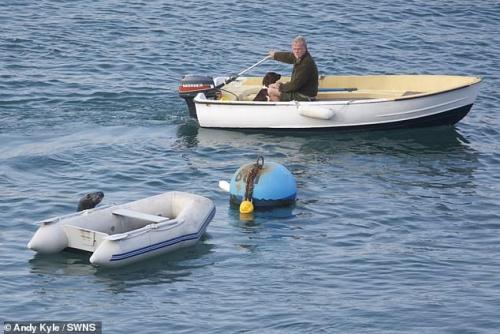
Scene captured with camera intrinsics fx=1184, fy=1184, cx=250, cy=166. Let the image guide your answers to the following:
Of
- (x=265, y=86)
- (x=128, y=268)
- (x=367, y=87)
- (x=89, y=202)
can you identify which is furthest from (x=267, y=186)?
(x=367, y=87)

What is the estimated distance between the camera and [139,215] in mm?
14461

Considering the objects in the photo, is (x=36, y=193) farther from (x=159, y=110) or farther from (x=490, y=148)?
(x=490, y=148)

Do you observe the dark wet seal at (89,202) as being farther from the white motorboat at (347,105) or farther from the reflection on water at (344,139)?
the white motorboat at (347,105)

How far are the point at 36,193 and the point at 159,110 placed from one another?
17.8 ft

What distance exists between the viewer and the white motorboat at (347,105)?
64.9ft

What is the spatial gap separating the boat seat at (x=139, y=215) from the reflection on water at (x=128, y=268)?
1.45 feet

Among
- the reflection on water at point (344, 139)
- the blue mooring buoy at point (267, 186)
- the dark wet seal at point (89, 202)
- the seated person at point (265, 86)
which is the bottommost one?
the reflection on water at point (344, 139)

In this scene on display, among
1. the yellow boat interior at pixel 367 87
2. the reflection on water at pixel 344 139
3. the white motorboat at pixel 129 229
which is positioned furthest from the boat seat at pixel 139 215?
the yellow boat interior at pixel 367 87

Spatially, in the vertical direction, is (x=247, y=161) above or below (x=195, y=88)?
below

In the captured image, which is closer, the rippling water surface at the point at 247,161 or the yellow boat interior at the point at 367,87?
the rippling water surface at the point at 247,161

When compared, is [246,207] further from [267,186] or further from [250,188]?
[267,186]

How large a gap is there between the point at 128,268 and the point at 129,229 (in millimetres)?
1024

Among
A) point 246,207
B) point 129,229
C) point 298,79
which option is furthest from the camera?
point 298,79

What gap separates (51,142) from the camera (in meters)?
19.5
